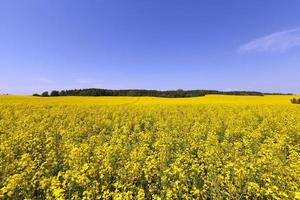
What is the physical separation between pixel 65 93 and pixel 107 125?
7042 centimetres

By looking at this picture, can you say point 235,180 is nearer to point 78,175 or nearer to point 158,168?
point 158,168

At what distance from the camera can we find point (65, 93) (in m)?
79.0

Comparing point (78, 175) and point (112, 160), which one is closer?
point (78, 175)

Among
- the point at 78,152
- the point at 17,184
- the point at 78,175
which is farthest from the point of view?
the point at 78,152

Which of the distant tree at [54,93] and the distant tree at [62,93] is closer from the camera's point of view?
the distant tree at [54,93]

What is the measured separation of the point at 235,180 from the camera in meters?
5.02

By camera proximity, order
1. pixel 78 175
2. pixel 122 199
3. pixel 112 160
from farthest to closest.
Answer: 1. pixel 112 160
2. pixel 78 175
3. pixel 122 199

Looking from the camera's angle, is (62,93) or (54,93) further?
(62,93)

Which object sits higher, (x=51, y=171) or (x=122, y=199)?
(x=122, y=199)

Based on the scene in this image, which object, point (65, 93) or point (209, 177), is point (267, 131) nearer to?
point (209, 177)

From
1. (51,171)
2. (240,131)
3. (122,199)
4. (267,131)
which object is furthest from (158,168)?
(267,131)

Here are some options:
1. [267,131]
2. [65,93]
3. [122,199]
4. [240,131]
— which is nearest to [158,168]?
[122,199]

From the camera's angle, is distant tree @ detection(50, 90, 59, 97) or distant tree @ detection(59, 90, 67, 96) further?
distant tree @ detection(59, 90, 67, 96)

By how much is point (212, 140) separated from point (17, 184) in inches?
246
